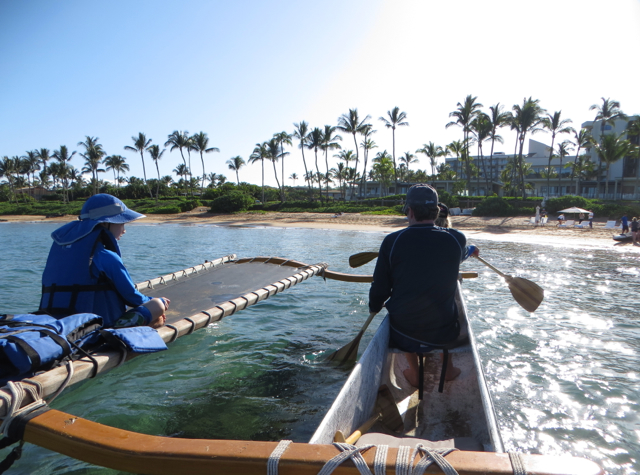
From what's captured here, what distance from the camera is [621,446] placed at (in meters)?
3.42

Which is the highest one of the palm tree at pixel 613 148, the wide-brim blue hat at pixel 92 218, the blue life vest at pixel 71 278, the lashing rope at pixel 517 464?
the palm tree at pixel 613 148

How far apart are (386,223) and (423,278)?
30112 millimetres

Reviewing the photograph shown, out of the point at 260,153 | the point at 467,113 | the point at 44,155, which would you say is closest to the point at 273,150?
the point at 260,153

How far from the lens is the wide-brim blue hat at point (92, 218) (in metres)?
3.03

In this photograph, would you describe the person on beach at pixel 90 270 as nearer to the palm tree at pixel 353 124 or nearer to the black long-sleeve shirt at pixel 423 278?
the black long-sleeve shirt at pixel 423 278

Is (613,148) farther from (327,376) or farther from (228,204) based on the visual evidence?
(327,376)

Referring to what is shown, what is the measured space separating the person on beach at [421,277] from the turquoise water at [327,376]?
4.51ft

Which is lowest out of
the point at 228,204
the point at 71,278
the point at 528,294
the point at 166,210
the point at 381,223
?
the point at 381,223

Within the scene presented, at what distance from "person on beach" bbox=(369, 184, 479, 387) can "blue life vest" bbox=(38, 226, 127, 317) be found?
7.27ft

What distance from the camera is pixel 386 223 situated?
1283 inches

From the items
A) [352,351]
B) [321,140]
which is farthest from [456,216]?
[352,351]

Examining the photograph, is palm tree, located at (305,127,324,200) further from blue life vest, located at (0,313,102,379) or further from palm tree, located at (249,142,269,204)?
blue life vest, located at (0,313,102,379)

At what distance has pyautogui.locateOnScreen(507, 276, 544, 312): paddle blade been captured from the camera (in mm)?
4840

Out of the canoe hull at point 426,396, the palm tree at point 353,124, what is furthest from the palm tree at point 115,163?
the canoe hull at point 426,396
